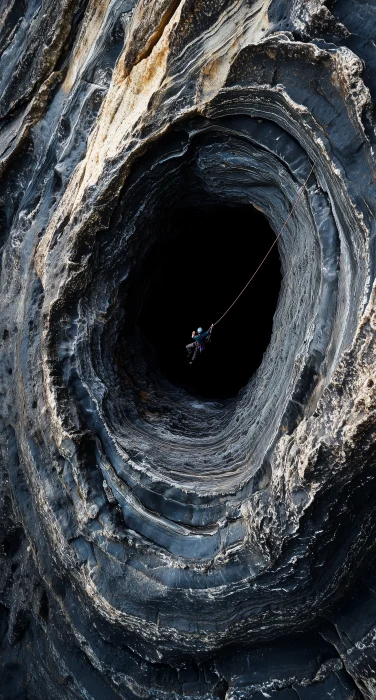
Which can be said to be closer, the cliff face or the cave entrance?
the cliff face

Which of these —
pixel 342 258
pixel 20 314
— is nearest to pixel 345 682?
pixel 342 258

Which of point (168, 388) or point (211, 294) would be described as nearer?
point (168, 388)

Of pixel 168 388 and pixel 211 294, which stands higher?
pixel 211 294

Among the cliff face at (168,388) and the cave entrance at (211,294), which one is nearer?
the cliff face at (168,388)
